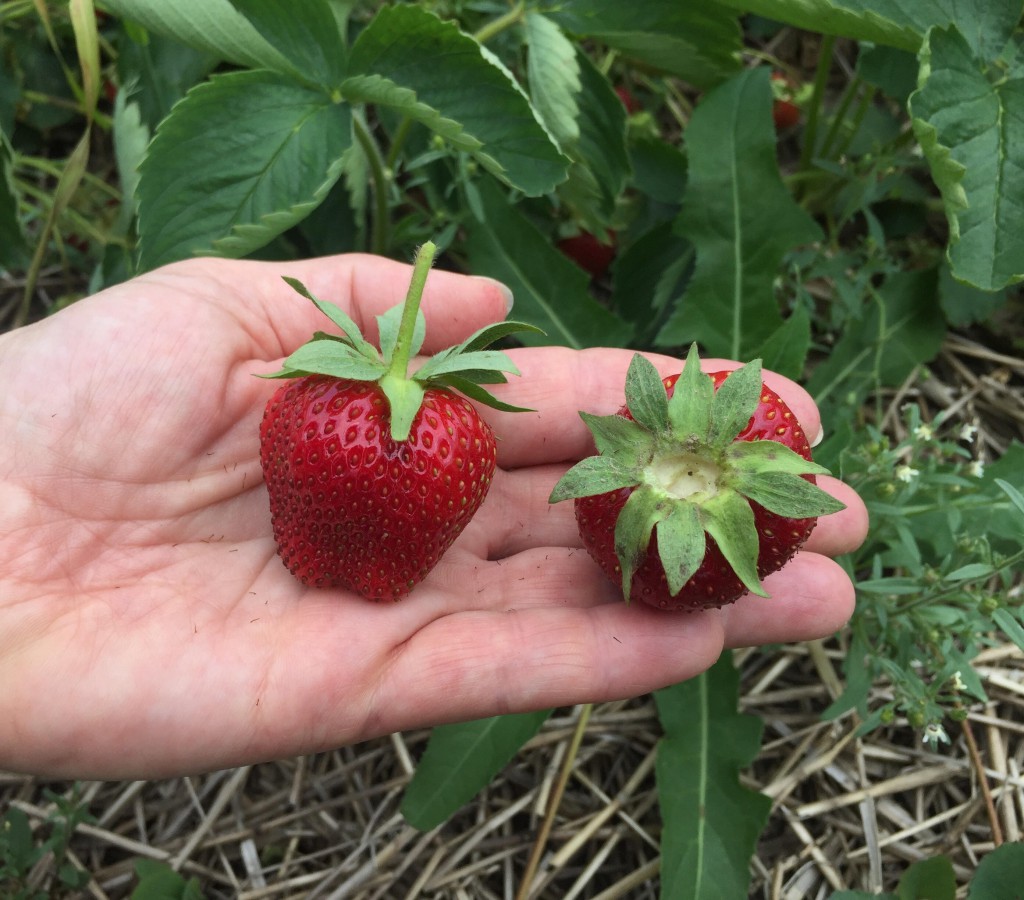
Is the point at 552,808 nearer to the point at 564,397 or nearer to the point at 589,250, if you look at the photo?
the point at 564,397

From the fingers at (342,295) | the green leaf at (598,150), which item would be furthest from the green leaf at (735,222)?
the fingers at (342,295)

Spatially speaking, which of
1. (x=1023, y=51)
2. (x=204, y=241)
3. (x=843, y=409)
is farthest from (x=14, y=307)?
(x=1023, y=51)

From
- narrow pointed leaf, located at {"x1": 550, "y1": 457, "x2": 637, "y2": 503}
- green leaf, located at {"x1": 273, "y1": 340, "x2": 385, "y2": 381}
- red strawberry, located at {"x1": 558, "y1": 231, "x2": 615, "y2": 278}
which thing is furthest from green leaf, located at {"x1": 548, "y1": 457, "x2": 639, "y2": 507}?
red strawberry, located at {"x1": 558, "y1": 231, "x2": 615, "y2": 278}

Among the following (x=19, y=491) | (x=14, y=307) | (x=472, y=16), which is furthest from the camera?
(x=14, y=307)

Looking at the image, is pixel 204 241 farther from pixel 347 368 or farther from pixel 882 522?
pixel 882 522

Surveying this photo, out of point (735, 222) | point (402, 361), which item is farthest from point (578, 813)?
point (735, 222)

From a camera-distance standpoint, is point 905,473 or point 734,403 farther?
point 905,473

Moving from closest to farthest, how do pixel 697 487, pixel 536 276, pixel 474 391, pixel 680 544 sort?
1. pixel 680 544
2. pixel 697 487
3. pixel 474 391
4. pixel 536 276

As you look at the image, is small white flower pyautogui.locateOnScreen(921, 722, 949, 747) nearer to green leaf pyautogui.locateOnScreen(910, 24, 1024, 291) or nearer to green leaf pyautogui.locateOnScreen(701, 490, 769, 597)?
green leaf pyautogui.locateOnScreen(701, 490, 769, 597)
